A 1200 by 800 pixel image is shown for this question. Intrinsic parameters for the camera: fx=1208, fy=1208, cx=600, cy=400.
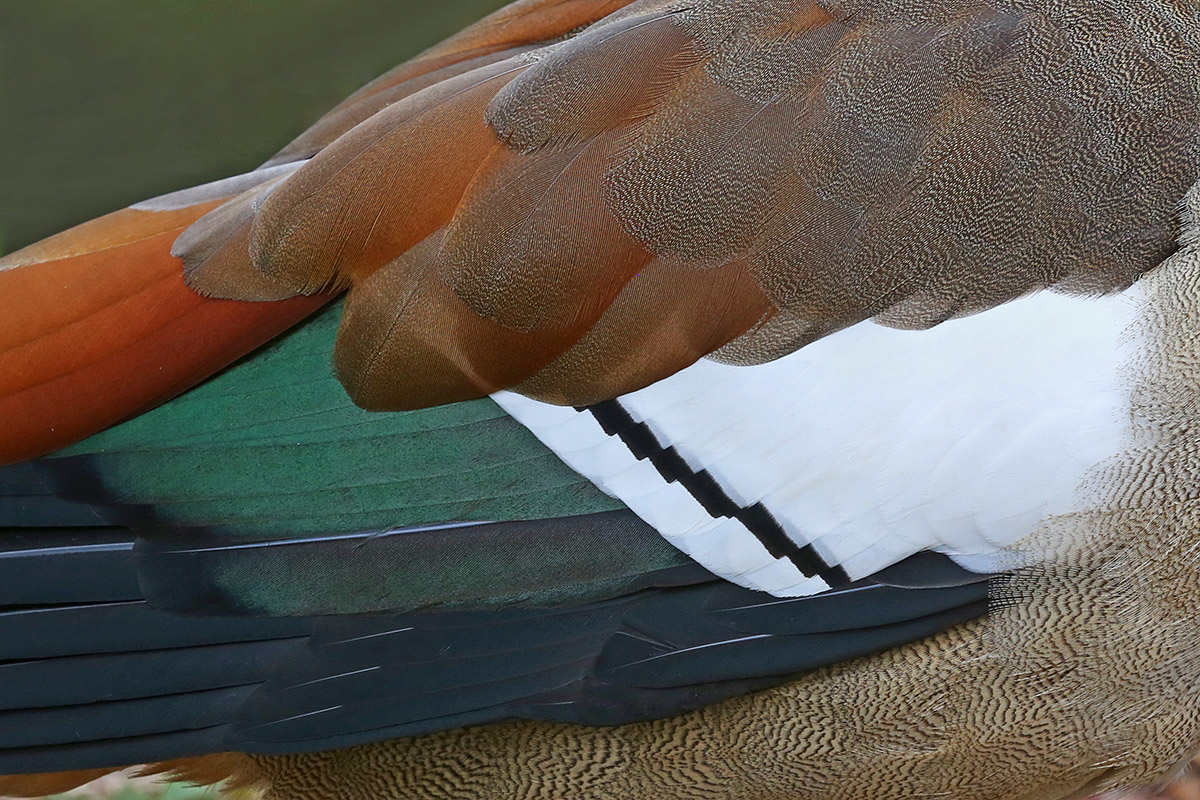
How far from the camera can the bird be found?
53.5 inches

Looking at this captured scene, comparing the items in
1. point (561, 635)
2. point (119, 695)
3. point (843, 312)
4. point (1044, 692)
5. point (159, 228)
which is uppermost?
point (159, 228)

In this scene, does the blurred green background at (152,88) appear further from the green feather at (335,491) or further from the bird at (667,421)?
the green feather at (335,491)

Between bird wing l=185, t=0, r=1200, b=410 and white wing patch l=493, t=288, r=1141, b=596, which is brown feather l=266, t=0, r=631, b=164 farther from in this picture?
white wing patch l=493, t=288, r=1141, b=596

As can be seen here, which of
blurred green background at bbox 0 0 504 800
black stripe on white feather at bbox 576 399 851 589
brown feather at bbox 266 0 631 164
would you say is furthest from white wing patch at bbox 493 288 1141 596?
blurred green background at bbox 0 0 504 800

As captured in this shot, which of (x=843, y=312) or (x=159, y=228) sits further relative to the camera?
(x=159, y=228)

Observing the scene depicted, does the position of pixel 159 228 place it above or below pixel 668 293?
above

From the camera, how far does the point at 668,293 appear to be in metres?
1.36

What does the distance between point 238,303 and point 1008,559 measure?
0.96 metres

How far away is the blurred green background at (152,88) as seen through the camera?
2.79m

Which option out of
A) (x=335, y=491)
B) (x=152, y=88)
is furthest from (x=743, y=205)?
(x=152, y=88)

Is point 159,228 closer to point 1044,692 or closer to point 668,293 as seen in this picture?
point 668,293

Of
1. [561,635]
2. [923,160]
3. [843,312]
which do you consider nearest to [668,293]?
[843,312]

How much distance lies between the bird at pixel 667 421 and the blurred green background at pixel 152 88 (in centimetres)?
140

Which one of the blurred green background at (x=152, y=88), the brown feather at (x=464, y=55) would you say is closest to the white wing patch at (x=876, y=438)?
the brown feather at (x=464, y=55)
